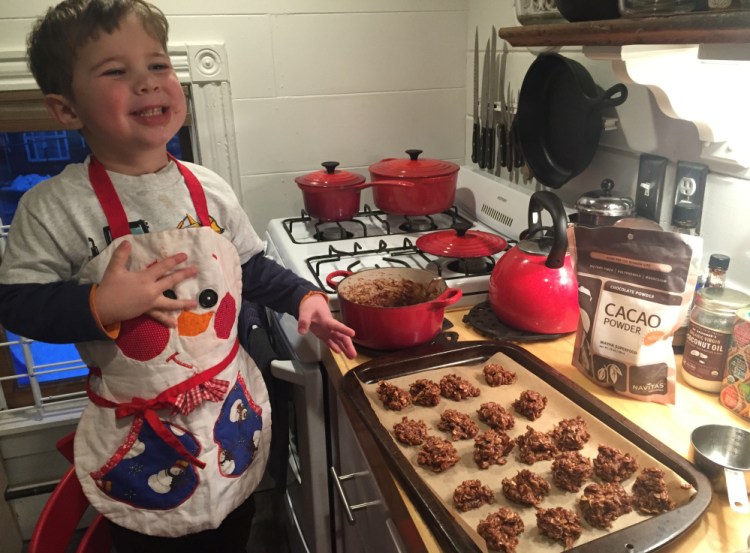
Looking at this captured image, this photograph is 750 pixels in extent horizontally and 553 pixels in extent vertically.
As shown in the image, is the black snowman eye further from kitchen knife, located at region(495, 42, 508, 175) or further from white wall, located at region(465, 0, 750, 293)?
kitchen knife, located at region(495, 42, 508, 175)

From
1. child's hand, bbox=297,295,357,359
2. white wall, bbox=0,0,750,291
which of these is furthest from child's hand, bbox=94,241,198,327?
white wall, bbox=0,0,750,291

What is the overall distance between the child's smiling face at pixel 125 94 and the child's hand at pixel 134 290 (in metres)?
0.16

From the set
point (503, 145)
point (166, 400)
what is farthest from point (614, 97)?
point (166, 400)

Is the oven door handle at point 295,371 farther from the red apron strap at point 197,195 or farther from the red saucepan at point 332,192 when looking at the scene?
the red saucepan at point 332,192

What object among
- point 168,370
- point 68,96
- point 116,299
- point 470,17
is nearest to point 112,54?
point 68,96

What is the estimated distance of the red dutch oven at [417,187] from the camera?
1.61 metres

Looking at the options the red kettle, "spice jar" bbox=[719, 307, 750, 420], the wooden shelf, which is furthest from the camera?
the red kettle

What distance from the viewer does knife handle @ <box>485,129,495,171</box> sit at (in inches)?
67.7

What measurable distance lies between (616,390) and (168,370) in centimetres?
69

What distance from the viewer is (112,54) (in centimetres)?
89

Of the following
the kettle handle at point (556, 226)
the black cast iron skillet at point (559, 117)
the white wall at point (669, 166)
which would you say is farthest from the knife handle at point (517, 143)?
the kettle handle at point (556, 226)

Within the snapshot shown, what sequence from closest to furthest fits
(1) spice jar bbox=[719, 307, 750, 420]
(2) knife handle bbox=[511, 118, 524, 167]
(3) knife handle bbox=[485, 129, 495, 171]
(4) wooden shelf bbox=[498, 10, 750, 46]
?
(4) wooden shelf bbox=[498, 10, 750, 46], (1) spice jar bbox=[719, 307, 750, 420], (2) knife handle bbox=[511, 118, 524, 167], (3) knife handle bbox=[485, 129, 495, 171]

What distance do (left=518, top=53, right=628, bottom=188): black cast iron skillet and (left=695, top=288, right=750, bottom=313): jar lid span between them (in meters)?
0.44

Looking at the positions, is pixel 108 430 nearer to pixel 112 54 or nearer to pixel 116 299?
pixel 116 299
